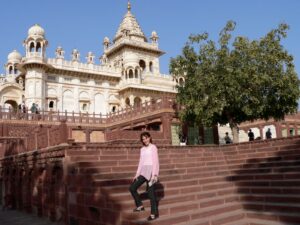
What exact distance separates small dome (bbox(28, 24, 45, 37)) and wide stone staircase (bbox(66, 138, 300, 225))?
29651 mm

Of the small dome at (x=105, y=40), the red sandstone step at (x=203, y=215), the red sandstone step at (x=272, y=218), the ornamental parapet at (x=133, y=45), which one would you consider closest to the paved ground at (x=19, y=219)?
the red sandstone step at (x=203, y=215)

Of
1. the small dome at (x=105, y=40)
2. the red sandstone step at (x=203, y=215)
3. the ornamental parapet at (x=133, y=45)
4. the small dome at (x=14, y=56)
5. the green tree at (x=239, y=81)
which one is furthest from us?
the small dome at (x=105, y=40)

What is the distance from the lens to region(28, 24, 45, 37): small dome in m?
36.4

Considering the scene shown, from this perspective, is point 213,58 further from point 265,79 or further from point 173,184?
point 173,184

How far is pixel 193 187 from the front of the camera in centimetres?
918

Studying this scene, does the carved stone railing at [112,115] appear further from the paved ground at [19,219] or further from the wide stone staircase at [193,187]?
the wide stone staircase at [193,187]

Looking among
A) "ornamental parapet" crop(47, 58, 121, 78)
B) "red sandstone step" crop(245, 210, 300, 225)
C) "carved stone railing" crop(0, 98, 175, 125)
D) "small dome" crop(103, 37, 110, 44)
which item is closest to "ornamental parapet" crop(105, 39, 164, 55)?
"small dome" crop(103, 37, 110, 44)

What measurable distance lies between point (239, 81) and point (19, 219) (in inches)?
513

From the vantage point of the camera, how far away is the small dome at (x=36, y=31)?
3644cm

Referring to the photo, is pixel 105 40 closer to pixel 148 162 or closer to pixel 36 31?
pixel 36 31

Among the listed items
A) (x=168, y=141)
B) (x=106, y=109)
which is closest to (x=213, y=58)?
(x=168, y=141)

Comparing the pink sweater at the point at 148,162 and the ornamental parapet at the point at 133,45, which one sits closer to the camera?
the pink sweater at the point at 148,162

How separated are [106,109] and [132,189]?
35613 mm

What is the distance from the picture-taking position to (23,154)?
13211 mm
